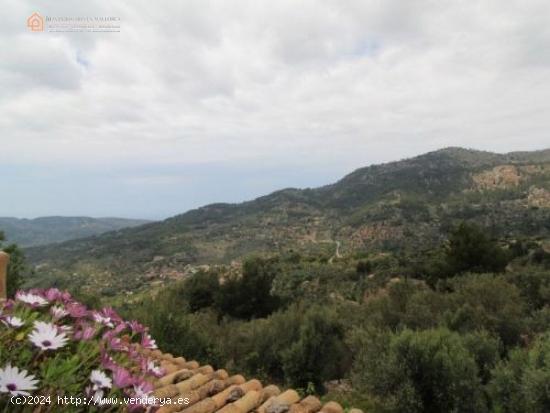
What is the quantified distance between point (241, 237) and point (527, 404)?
8959 centimetres

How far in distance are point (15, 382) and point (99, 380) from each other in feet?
0.92

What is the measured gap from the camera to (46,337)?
1576 millimetres

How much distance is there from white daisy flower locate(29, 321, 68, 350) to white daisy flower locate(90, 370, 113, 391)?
170 mm

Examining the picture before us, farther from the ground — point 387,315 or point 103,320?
Result: point 103,320

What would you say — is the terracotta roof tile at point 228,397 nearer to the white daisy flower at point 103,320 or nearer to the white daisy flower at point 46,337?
the white daisy flower at point 103,320

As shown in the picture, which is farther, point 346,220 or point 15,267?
point 346,220

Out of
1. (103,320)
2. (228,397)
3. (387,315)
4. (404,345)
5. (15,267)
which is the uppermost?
(103,320)

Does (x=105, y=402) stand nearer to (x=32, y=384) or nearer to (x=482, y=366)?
(x=32, y=384)

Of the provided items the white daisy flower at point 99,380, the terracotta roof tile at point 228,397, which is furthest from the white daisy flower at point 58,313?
the terracotta roof tile at point 228,397

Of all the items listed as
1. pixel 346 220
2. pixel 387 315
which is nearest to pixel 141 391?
pixel 387 315

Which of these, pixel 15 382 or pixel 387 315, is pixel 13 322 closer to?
pixel 15 382

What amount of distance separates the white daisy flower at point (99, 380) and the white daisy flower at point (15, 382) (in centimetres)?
21

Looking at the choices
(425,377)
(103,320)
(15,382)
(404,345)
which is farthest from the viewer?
(404,345)

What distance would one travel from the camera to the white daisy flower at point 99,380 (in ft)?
4.97
